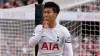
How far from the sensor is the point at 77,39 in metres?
9.12

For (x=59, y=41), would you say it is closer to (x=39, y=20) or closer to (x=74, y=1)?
(x=39, y=20)

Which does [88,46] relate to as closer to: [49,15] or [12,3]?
[12,3]

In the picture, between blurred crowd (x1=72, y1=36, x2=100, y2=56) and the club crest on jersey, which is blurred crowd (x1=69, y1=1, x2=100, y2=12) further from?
the club crest on jersey

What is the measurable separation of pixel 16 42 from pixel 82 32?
1591 mm

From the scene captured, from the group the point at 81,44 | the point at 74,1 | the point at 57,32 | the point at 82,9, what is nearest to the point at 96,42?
the point at 81,44

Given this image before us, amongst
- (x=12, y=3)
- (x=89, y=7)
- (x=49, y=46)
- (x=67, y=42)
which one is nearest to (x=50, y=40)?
(x=49, y=46)

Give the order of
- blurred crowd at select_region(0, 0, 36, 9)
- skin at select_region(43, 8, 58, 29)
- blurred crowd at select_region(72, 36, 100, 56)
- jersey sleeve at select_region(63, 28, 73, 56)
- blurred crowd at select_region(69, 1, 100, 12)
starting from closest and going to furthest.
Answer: skin at select_region(43, 8, 58, 29) → jersey sleeve at select_region(63, 28, 73, 56) → blurred crowd at select_region(69, 1, 100, 12) → blurred crowd at select_region(0, 0, 36, 9) → blurred crowd at select_region(72, 36, 100, 56)

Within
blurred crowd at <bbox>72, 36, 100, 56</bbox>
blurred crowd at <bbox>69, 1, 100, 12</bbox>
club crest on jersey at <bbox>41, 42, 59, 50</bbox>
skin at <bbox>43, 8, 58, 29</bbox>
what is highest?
blurred crowd at <bbox>69, 1, 100, 12</bbox>

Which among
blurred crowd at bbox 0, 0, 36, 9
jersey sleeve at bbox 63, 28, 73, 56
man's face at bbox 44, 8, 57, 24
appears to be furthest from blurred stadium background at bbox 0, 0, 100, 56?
man's face at bbox 44, 8, 57, 24

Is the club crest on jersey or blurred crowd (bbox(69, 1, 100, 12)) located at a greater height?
blurred crowd (bbox(69, 1, 100, 12))

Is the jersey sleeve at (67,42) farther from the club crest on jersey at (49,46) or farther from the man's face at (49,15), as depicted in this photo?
the man's face at (49,15)

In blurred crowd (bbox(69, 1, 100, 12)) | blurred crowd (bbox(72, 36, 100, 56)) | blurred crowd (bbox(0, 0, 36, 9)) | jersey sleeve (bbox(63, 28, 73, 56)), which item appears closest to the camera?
jersey sleeve (bbox(63, 28, 73, 56))

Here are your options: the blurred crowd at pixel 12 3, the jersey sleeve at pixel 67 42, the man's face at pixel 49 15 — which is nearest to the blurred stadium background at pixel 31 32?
the blurred crowd at pixel 12 3

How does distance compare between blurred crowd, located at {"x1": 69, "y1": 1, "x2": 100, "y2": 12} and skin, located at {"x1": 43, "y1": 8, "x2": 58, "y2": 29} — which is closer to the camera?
skin, located at {"x1": 43, "y1": 8, "x2": 58, "y2": 29}
